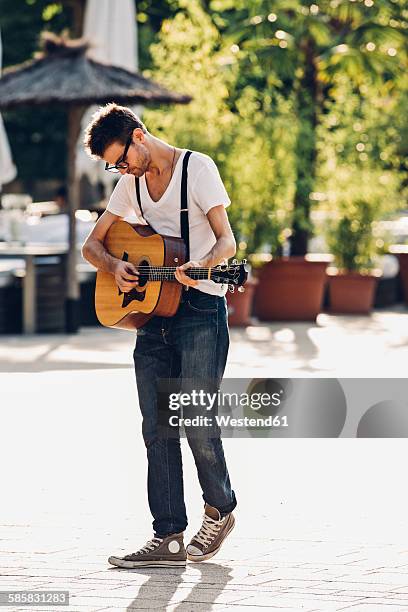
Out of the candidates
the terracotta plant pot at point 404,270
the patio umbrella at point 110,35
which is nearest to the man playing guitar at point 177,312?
the patio umbrella at point 110,35

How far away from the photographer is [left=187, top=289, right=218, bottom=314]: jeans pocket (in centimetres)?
578

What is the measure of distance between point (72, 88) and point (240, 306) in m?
2.93

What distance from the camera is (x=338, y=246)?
18625 millimetres

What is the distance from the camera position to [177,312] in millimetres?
5797

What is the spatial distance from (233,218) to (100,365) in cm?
454

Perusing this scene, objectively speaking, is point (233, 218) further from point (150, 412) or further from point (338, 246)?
point (150, 412)

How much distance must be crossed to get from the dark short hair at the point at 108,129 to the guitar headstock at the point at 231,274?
57 cm

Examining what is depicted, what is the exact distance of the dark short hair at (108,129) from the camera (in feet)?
18.5

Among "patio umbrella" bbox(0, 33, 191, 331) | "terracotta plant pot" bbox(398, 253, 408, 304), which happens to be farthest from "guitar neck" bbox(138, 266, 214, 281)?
"terracotta plant pot" bbox(398, 253, 408, 304)

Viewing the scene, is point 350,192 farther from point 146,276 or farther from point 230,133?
point 146,276

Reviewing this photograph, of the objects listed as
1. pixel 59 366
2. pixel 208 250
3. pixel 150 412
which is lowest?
pixel 59 366

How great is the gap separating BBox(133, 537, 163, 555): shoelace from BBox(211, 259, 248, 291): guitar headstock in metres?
0.98

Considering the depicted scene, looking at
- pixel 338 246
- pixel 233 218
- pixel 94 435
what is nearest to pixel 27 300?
pixel 233 218

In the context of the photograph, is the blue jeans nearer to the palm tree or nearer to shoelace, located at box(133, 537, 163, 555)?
shoelace, located at box(133, 537, 163, 555)
